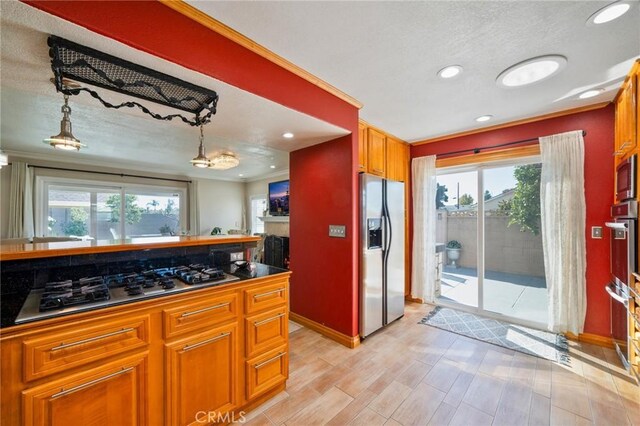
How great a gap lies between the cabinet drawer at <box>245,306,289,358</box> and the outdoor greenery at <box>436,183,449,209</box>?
296 centimetres

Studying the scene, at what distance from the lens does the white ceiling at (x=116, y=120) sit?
46.1 inches

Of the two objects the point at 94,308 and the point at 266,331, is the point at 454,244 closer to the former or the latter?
the point at 266,331

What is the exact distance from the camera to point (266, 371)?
1.81 meters

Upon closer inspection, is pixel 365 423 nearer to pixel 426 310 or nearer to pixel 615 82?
pixel 426 310

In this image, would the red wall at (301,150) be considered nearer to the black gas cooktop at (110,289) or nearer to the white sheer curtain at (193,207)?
the black gas cooktop at (110,289)

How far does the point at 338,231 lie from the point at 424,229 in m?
1.64

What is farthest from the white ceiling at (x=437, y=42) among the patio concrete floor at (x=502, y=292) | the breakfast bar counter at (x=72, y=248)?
the patio concrete floor at (x=502, y=292)

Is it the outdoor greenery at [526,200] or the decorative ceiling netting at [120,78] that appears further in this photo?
the outdoor greenery at [526,200]

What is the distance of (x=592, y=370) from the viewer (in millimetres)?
2135

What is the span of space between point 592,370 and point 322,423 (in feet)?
7.93

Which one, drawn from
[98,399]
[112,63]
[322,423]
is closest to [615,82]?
[322,423]

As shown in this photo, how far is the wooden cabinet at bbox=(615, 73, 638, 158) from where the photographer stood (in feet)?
6.40

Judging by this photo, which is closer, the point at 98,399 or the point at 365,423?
the point at 98,399

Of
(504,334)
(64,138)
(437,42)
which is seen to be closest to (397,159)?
(437,42)
